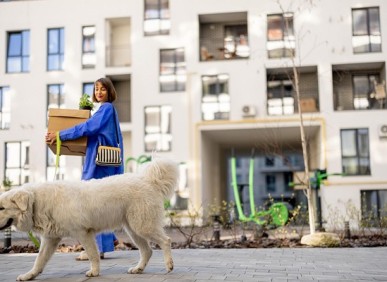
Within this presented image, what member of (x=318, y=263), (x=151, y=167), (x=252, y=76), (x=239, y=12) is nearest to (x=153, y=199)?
(x=151, y=167)

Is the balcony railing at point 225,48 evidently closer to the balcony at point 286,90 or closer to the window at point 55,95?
the balcony at point 286,90

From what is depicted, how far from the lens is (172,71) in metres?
24.2

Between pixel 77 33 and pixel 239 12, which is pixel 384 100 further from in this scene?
pixel 77 33

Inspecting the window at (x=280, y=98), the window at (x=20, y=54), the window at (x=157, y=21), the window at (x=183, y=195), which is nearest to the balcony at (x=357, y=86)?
the window at (x=280, y=98)

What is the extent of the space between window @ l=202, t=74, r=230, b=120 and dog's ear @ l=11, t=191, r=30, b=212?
18.8 metres

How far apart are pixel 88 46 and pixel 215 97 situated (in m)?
7.13

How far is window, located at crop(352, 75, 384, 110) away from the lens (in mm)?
23969

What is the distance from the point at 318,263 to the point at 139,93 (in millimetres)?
18681

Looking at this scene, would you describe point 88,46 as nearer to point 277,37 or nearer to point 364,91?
point 277,37

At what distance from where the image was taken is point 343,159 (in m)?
22.6

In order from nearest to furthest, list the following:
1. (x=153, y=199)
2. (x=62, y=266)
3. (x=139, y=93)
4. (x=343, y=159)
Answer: (x=153, y=199)
(x=62, y=266)
(x=343, y=159)
(x=139, y=93)

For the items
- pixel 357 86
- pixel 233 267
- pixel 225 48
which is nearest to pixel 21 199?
pixel 233 267

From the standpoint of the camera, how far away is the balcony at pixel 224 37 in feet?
80.7

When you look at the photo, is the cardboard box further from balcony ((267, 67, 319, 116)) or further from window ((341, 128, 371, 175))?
window ((341, 128, 371, 175))
